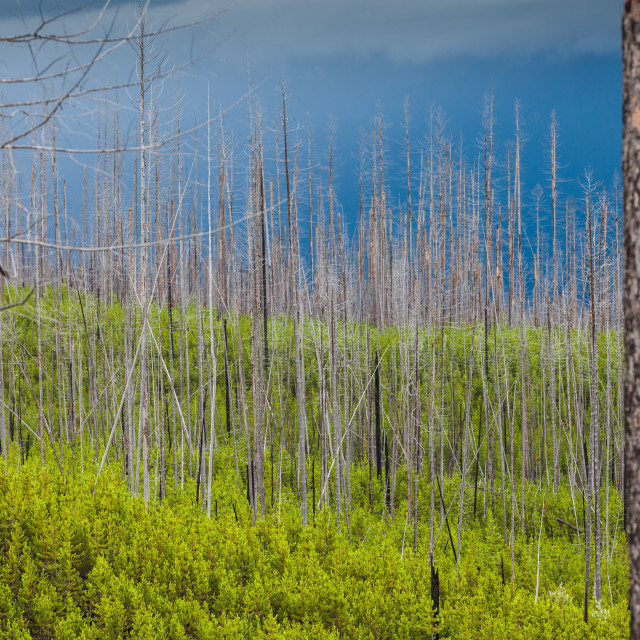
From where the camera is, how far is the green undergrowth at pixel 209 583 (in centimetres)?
429

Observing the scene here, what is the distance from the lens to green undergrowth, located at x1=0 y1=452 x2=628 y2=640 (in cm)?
429

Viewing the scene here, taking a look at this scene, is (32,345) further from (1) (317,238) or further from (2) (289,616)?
(2) (289,616)

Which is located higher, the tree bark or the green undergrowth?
the tree bark

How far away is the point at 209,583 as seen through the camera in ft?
16.8

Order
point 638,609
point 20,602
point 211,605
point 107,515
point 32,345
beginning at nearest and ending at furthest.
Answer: point 638,609
point 20,602
point 211,605
point 107,515
point 32,345

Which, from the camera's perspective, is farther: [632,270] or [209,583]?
[209,583]

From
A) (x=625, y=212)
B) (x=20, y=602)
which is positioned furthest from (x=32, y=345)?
(x=625, y=212)

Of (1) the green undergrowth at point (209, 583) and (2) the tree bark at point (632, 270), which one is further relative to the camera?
(1) the green undergrowth at point (209, 583)

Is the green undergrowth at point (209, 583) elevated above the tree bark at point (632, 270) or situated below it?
below

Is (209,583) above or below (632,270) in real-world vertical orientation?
below

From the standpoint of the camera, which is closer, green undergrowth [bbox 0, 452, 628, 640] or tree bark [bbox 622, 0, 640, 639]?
tree bark [bbox 622, 0, 640, 639]

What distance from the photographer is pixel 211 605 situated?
16.6 feet

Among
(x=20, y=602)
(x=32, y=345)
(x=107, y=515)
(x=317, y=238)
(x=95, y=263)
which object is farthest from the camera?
(x=32, y=345)

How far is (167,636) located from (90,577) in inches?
30.1
